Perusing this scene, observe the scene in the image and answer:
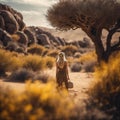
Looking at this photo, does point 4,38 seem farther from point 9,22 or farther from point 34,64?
point 34,64

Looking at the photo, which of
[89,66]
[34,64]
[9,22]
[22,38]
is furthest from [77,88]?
[9,22]

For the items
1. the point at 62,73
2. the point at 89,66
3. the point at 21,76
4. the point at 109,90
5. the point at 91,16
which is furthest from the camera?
the point at 89,66

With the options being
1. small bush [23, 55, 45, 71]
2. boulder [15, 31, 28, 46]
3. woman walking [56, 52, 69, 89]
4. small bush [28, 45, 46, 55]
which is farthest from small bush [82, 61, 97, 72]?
boulder [15, 31, 28, 46]

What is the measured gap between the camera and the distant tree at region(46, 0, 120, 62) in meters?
25.9

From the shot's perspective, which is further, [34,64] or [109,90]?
[34,64]

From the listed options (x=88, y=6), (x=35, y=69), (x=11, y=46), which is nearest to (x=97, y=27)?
(x=88, y=6)

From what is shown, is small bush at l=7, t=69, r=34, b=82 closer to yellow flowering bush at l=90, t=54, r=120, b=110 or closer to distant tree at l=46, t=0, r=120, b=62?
distant tree at l=46, t=0, r=120, b=62

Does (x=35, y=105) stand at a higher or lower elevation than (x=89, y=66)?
lower

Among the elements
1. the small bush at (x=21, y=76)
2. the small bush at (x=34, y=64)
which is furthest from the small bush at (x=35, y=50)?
the small bush at (x=21, y=76)

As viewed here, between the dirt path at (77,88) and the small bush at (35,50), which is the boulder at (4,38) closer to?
the small bush at (35,50)

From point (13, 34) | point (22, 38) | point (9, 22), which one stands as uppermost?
point (9, 22)

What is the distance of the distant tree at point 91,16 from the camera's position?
2594 centimetres

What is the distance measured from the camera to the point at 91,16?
25875 millimetres

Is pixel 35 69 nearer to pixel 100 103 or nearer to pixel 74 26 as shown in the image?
pixel 74 26
